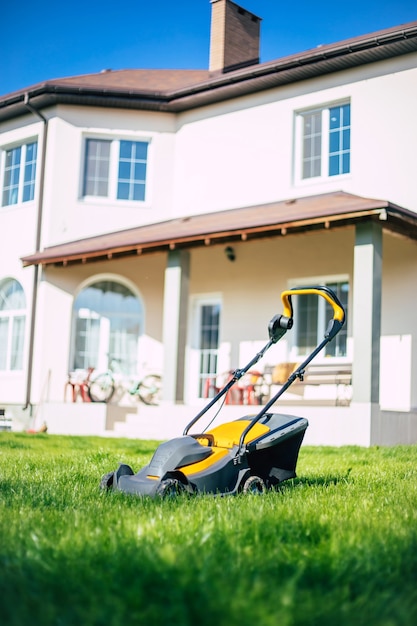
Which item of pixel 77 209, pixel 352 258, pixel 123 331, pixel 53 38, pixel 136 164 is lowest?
pixel 123 331

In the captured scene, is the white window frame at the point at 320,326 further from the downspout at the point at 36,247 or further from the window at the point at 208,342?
the downspout at the point at 36,247

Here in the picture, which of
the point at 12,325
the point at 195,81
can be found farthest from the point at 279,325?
the point at 195,81

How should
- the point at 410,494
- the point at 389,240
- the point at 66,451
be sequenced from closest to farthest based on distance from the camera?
the point at 410,494 < the point at 66,451 < the point at 389,240

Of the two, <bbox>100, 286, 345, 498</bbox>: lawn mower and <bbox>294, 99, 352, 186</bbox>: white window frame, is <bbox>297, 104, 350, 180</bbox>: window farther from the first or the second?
<bbox>100, 286, 345, 498</bbox>: lawn mower

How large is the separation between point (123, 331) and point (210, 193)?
11.1 ft

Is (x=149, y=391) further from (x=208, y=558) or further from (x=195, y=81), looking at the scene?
(x=208, y=558)

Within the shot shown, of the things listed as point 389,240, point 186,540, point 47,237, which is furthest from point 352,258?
point 186,540

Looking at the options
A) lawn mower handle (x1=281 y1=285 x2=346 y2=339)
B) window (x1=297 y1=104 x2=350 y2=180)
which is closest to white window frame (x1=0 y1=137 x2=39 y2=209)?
window (x1=297 y1=104 x2=350 y2=180)

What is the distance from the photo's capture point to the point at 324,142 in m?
15.3

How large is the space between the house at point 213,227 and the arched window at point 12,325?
0.14 ft

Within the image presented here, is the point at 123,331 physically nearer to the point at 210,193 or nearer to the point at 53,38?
the point at 210,193

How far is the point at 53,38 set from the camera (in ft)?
80.3

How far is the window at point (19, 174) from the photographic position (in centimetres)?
1797

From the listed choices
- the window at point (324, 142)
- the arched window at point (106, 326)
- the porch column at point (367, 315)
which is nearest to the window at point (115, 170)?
the arched window at point (106, 326)
